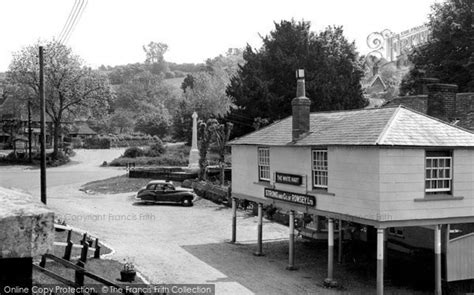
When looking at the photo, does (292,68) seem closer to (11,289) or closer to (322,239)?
(322,239)

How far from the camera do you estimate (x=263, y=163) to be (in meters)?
26.1

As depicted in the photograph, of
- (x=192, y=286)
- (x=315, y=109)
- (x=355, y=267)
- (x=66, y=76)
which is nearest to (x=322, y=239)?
(x=355, y=267)

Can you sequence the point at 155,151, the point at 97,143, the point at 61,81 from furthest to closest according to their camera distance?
the point at 97,143 → the point at 155,151 → the point at 61,81

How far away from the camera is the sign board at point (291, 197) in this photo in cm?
2192

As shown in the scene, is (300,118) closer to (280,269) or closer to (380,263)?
(280,269)

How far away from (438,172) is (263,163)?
8893mm

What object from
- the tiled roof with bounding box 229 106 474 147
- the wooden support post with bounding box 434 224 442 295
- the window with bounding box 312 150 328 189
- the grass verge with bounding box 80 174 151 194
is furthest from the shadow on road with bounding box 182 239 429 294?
the grass verge with bounding box 80 174 151 194

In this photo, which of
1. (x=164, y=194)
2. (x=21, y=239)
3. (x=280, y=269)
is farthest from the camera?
(x=164, y=194)

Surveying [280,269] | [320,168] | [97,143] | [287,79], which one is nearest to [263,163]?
[320,168]

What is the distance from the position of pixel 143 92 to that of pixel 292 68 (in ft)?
273

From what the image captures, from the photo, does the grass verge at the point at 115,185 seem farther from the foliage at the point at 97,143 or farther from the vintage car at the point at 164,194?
the foliage at the point at 97,143

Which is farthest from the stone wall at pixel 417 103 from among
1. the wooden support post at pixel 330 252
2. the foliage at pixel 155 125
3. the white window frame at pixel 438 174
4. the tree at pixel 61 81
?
the foliage at pixel 155 125

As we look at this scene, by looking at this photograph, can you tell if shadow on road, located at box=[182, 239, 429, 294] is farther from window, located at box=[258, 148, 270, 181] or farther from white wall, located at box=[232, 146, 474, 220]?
window, located at box=[258, 148, 270, 181]

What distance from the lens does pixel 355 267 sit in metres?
24.1
